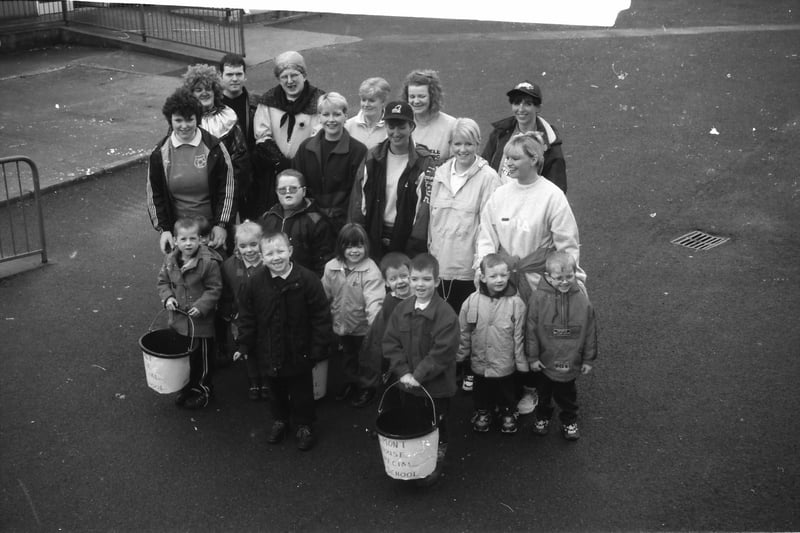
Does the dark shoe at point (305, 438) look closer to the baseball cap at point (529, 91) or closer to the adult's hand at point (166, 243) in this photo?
the adult's hand at point (166, 243)

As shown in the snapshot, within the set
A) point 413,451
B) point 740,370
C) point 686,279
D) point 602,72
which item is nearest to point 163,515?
point 413,451

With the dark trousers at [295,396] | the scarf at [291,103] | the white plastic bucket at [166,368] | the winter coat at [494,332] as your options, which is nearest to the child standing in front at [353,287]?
the dark trousers at [295,396]

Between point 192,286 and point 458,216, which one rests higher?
point 458,216

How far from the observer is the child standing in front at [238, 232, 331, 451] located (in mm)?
5695

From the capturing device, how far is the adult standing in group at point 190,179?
6.67m

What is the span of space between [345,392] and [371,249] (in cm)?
107

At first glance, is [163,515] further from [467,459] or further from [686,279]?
[686,279]

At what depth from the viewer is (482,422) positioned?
6.09m

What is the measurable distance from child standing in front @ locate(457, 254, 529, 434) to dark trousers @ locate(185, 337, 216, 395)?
1.87 m

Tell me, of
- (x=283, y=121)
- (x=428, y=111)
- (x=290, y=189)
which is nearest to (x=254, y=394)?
(x=290, y=189)

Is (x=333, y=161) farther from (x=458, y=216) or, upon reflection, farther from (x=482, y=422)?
(x=482, y=422)

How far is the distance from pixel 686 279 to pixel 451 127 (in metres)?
2.94

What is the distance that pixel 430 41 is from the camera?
17516 mm

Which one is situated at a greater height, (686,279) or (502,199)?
(502,199)
